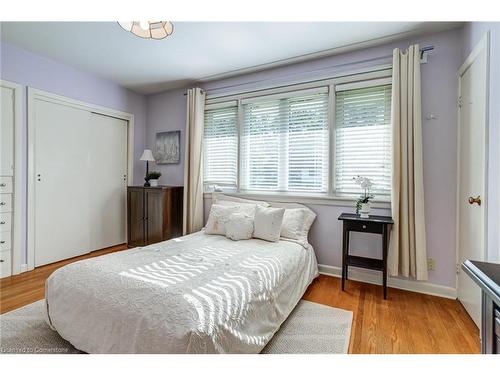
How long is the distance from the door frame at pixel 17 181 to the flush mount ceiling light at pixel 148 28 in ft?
6.51

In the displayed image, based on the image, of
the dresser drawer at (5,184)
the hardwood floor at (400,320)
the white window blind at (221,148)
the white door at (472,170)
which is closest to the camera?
the hardwood floor at (400,320)

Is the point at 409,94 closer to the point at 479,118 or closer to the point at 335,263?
the point at 479,118

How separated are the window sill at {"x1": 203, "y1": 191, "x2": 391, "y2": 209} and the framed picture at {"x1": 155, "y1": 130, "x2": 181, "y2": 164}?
1.21 m

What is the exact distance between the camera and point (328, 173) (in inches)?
112

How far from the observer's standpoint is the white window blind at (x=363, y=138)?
2.59m

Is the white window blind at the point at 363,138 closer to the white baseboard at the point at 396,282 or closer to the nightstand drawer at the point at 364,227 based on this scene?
the nightstand drawer at the point at 364,227

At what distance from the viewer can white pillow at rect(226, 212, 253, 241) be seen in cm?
259

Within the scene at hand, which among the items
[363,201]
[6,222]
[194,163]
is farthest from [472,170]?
[6,222]

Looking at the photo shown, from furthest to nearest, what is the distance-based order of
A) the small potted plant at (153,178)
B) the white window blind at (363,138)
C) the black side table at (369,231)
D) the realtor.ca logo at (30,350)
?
the small potted plant at (153,178), the white window blind at (363,138), the black side table at (369,231), the realtor.ca logo at (30,350)

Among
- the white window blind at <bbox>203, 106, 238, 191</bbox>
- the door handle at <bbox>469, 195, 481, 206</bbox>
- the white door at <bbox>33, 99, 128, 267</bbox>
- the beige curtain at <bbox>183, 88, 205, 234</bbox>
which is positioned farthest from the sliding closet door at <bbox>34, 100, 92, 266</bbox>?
the door handle at <bbox>469, 195, 481, 206</bbox>

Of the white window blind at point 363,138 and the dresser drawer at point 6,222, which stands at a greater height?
the white window blind at point 363,138

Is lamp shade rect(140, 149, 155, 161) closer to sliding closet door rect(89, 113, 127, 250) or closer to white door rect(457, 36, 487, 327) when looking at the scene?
sliding closet door rect(89, 113, 127, 250)

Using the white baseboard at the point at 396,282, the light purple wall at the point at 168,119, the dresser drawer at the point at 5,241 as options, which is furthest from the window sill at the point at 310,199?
the dresser drawer at the point at 5,241
